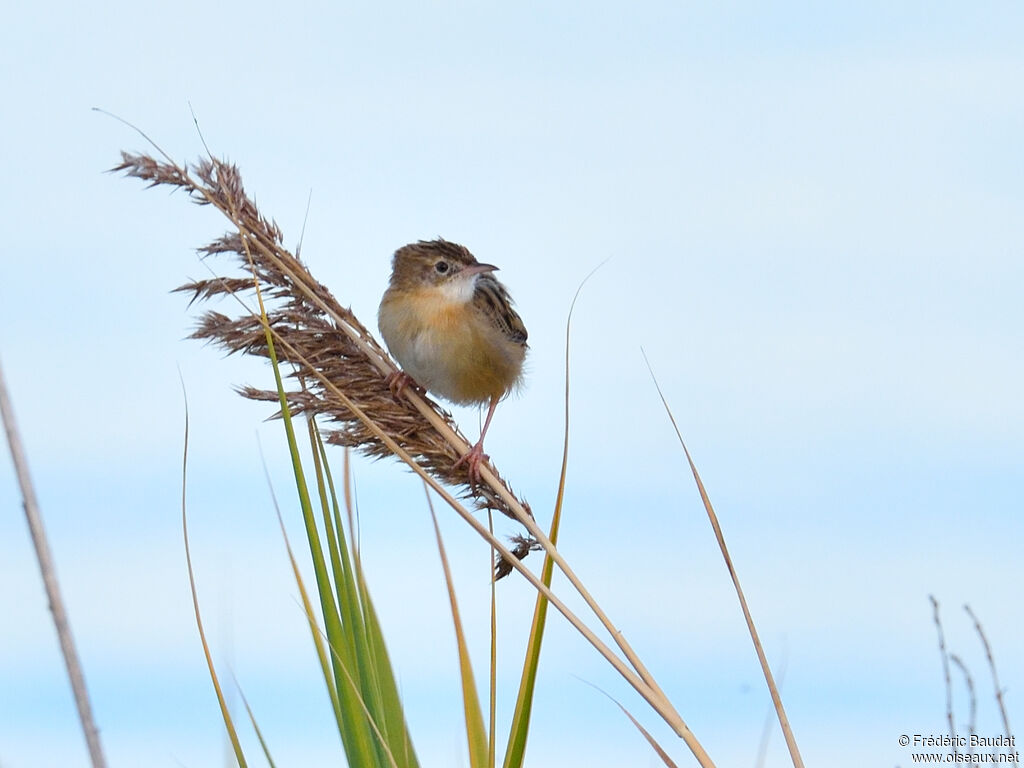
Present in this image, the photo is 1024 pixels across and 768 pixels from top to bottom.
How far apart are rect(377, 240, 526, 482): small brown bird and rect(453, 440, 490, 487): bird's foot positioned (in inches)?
79.9

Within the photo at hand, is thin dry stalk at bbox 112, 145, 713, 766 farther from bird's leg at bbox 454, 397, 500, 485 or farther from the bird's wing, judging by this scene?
the bird's wing

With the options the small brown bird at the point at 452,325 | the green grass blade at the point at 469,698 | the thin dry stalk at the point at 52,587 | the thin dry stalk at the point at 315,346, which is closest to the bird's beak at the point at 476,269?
the small brown bird at the point at 452,325

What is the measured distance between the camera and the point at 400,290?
6.25 meters

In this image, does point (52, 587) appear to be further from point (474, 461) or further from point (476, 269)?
point (476, 269)

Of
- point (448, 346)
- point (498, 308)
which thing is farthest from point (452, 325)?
point (498, 308)

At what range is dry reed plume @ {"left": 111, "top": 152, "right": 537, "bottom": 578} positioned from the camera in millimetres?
3711

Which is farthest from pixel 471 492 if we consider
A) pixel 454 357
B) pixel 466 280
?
pixel 466 280

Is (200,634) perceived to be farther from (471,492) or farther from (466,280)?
(466,280)

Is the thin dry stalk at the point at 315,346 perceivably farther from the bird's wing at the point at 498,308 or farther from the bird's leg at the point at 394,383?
the bird's wing at the point at 498,308

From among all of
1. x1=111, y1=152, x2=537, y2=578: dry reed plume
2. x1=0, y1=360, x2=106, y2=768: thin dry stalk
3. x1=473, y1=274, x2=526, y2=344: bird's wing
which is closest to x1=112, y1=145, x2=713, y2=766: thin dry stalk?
x1=111, y1=152, x2=537, y2=578: dry reed plume

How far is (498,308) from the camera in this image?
247 inches

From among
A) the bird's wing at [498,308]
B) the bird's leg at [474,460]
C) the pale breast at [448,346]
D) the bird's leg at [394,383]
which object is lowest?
the bird's leg at [474,460]

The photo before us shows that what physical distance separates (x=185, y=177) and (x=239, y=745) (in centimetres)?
192

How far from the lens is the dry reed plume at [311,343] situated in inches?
146
